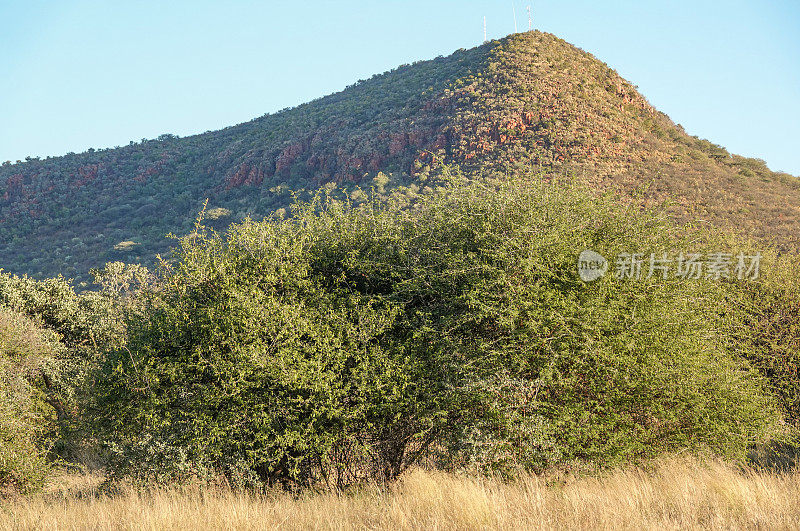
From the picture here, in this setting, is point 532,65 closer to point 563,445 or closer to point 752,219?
point 752,219

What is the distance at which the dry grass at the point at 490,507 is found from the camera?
6699 mm

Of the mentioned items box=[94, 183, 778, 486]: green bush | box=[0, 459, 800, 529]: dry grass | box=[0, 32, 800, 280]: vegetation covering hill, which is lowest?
box=[0, 459, 800, 529]: dry grass

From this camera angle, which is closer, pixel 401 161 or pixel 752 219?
pixel 752 219

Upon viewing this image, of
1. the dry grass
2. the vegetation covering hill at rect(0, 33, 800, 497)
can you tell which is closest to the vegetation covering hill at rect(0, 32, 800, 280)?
the vegetation covering hill at rect(0, 33, 800, 497)

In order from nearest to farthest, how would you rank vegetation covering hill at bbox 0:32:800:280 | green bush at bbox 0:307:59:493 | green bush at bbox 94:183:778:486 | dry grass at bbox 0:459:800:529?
dry grass at bbox 0:459:800:529
green bush at bbox 94:183:778:486
green bush at bbox 0:307:59:493
vegetation covering hill at bbox 0:32:800:280

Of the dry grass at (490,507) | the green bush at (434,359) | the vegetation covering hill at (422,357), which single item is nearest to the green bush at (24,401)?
the vegetation covering hill at (422,357)

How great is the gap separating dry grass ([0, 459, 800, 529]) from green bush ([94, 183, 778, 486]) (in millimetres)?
807

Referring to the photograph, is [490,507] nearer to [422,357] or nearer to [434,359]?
[434,359]

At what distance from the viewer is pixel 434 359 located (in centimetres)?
1015

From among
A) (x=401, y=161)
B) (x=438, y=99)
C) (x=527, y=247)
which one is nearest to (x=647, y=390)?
(x=527, y=247)

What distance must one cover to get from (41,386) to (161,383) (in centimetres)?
906

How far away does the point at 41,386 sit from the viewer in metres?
17.2

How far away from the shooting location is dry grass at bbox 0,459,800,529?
6.70 metres

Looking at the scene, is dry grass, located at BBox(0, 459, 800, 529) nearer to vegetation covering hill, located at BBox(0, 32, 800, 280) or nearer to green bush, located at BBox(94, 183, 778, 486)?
green bush, located at BBox(94, 183, 778, 486)
